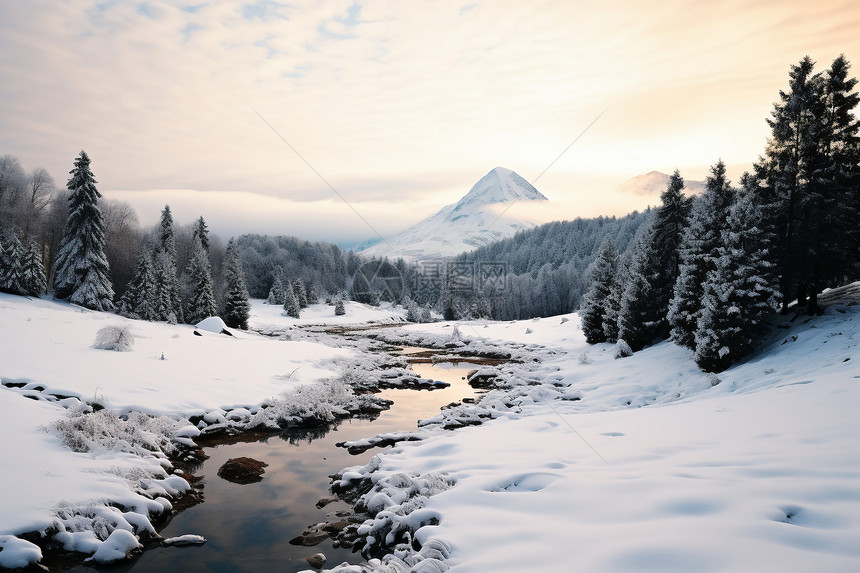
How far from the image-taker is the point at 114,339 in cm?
1806

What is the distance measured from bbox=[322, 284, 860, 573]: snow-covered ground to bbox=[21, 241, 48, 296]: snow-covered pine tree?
41.9 m

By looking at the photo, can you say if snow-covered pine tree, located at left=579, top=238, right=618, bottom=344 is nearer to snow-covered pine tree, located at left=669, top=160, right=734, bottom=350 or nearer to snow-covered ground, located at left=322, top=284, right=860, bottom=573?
snow-covered pine tree, located at left=669, top=160, right=734, bottom=350

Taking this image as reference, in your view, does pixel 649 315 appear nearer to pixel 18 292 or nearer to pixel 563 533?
pixel 563 533

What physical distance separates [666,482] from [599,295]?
29.6 meters

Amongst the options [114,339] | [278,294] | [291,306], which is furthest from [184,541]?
[278,294]

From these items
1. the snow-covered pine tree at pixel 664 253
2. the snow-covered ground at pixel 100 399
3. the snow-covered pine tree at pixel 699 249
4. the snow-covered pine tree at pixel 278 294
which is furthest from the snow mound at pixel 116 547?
the snow-covered pine tree at pixel 278 294

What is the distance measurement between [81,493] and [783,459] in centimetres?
1166

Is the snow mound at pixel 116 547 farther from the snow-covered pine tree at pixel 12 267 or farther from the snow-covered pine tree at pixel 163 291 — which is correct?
the snow-covered pine tree at pixel 12 267

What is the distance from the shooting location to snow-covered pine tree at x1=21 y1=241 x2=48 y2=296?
36406 mm

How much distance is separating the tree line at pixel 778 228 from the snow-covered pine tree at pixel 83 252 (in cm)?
4467

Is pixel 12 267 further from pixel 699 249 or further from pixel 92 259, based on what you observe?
pixel 699 249

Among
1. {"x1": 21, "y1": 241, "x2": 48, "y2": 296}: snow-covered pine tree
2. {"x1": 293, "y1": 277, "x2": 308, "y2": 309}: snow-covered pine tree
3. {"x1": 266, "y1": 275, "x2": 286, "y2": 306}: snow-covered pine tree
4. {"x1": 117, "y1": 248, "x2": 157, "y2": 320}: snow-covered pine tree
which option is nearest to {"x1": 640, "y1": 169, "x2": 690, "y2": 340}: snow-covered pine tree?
{"x1": 117, "y1": 248, "x2": 157, "y2": 320}: snow-covered pine tree

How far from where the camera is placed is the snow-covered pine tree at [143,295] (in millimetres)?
41406

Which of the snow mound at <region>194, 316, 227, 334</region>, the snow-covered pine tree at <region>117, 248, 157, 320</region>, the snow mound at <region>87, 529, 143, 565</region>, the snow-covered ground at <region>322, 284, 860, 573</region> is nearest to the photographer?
the snow-covered ground at <region>322, 284, 860, 573</region>
